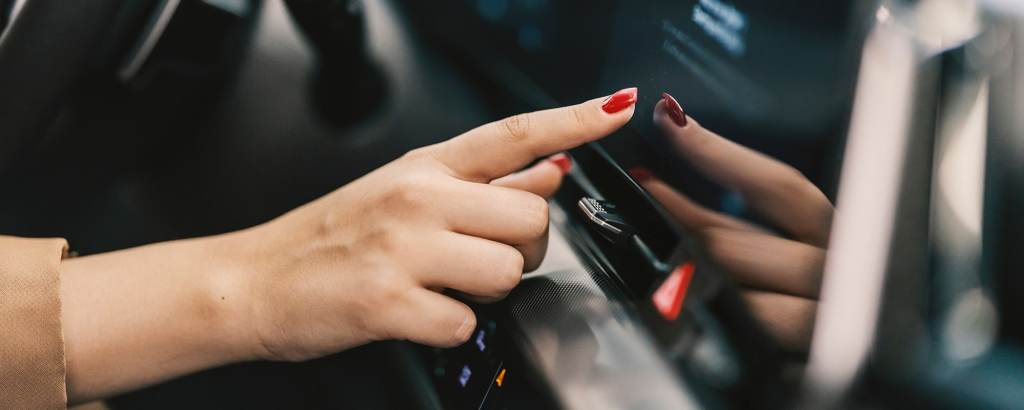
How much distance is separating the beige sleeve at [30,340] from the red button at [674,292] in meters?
0.45

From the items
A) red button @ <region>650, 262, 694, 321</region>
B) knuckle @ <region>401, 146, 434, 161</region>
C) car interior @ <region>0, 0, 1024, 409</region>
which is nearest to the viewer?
car interior @ <region>0, 0, 1024, 409</region>

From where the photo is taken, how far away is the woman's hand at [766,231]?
383mm

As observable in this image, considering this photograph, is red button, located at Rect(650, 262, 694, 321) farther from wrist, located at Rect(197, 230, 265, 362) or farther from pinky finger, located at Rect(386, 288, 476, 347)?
wrist, located at Rect(197, 230, 265, 362)

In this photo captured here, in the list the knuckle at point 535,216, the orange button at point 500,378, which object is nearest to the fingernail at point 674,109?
the knuckle at point 535,216

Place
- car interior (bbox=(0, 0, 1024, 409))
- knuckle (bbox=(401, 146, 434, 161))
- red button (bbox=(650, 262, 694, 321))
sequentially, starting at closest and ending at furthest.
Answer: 1. car interior (bbox=(0, 0, 1024, 409))
2. red button (bbox=(650, 262, 694, 321))
3. knuckle (bbox=(401, 146, 434, 161))

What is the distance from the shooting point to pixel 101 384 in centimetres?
64

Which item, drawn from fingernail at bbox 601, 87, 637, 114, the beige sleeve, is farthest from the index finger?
the beige sleeve

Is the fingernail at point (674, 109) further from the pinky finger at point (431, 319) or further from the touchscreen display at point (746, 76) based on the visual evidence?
the pinky finger at point (431, 319)

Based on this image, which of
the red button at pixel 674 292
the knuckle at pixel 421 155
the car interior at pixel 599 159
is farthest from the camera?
the knuckle at pixel 421 155

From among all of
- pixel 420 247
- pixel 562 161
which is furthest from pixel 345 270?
pixel 562 161

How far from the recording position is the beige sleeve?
1.96 feet

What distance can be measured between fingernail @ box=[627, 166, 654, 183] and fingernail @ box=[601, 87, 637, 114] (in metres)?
0.05

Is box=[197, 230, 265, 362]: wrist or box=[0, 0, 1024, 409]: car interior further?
box=[197, 230, 265, 362]: wrist

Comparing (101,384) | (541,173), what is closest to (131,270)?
(101,384)
